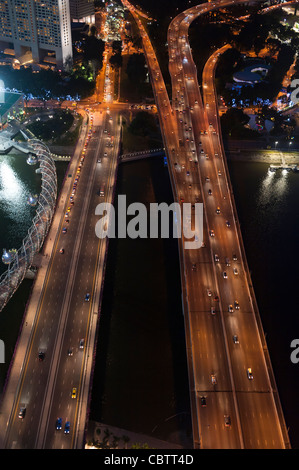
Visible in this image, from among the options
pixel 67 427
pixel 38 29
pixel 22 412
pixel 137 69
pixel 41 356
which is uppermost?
pixel 38 29

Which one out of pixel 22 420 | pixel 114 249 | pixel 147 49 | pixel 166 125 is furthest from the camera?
pixel 147 49

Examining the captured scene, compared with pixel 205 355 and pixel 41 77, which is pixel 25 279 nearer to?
pixel 205 355

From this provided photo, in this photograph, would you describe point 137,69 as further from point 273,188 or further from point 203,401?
point 203,401

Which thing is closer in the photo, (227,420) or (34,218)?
(227,420)

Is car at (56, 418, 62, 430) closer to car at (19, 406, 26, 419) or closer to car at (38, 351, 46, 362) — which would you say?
car at (19, 406, 26, 419)

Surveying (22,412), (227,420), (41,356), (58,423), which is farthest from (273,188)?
(22,412)

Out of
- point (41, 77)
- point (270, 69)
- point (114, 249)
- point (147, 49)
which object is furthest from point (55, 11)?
point (114, 249)
